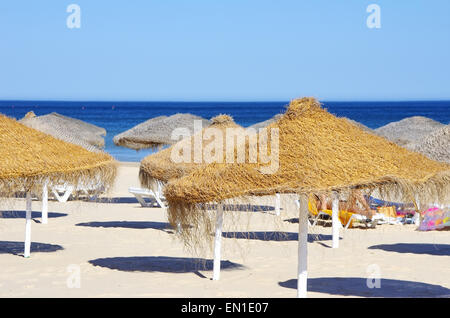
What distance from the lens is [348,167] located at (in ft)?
20.9

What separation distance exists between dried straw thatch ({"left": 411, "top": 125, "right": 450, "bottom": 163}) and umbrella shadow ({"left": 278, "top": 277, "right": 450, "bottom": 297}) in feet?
9.40

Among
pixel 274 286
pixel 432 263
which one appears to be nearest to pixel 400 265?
pixel 432 263

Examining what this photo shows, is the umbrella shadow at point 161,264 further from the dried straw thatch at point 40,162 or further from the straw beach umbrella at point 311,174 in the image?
the straw beach umbrella at point 311,174

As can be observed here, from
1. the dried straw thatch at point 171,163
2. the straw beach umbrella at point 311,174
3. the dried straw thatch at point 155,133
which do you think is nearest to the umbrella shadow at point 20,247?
the dried straw thatch at point 171,163

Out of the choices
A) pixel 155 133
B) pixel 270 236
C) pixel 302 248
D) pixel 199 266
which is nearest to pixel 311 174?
pixel 302 248

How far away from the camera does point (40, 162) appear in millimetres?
8562

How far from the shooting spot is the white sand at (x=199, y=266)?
7.52 m

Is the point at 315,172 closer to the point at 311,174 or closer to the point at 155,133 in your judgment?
the point at 311,174

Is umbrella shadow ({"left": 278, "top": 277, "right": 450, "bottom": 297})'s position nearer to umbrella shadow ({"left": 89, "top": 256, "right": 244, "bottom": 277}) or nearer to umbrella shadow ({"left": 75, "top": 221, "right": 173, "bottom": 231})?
umbrella shadow ({"left": 89, "top": 256, "right": 244, "bottom": 277})

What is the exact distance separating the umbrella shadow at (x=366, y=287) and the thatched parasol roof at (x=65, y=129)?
982 cm

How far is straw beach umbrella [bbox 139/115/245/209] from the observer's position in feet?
38.0

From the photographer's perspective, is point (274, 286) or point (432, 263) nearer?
point (274, 286)
